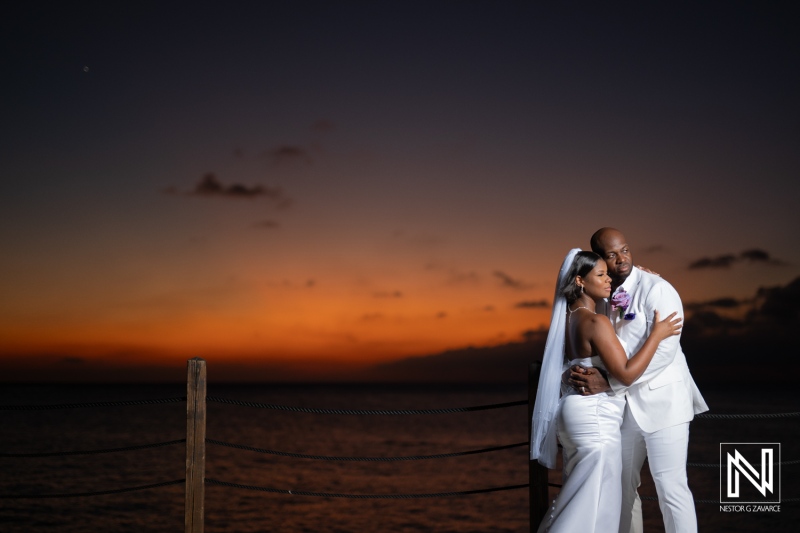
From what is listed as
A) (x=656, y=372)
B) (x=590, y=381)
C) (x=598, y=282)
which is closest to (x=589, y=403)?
(x=590, y=381)

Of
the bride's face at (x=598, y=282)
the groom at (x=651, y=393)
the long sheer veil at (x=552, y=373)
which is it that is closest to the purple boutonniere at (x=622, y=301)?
the groom at (x=651, y=393)

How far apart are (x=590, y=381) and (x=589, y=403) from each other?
0.39ft

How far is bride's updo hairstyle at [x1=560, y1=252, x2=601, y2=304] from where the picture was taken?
13.1 feet

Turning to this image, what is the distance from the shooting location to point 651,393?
400cm

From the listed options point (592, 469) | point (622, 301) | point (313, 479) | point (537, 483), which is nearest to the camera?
point (592, 469)

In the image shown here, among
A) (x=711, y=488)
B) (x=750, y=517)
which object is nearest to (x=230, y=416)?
(x=711, y=488)

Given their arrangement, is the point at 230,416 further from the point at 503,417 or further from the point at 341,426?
the point at 503,417

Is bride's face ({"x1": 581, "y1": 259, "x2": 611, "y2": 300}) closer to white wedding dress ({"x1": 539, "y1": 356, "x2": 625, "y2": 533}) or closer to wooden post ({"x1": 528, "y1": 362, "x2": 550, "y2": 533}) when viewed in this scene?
white wedding dress ({"x1": 539, "y1": 356, "x2": 625, "y2": 533})

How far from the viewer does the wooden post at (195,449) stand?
15.2ft

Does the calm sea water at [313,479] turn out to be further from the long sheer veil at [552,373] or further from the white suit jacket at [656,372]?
the white suit jacket at [656,372]

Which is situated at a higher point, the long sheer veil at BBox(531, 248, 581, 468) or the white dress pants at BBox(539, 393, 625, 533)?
the long sheer veil at BBox(531, 248, 581, 468)

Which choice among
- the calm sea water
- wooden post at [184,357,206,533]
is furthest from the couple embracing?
the calm sea water

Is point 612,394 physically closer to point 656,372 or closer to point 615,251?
point 656,372

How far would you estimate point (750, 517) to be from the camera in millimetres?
11781
